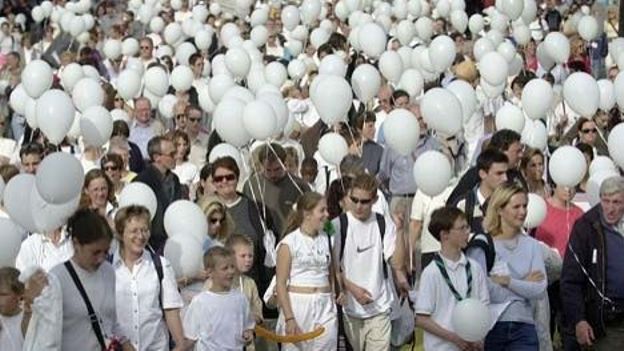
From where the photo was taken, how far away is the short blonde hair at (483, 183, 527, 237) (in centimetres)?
791

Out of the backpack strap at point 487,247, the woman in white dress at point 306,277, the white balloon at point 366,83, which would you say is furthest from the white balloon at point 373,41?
the backpack strap at point 487,247

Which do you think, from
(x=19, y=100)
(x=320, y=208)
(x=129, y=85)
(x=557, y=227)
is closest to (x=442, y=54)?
(x=129, y=85)

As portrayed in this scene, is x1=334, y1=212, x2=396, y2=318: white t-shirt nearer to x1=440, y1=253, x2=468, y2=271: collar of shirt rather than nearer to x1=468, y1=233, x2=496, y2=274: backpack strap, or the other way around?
x1=468, y1=233, x2=496, y2=274: backpack strap

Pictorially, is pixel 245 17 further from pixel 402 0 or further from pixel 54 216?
pixel 54 216

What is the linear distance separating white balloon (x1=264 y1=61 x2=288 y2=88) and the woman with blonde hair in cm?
665

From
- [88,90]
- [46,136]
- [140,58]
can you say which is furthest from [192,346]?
[140,58]

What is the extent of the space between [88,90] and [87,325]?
649cm

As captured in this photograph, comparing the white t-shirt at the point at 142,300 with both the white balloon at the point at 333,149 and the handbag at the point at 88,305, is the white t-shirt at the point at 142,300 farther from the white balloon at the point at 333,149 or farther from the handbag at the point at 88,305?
the white balloon at the point at 333,149

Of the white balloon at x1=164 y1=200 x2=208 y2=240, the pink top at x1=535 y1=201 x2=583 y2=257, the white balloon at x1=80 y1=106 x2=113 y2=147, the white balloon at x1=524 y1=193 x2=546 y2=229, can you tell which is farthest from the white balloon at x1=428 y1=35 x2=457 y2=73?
the white balloon at x1=164 y1=200 x2=208 y2=240

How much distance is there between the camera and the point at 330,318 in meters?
8.56

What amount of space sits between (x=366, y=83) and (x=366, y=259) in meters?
4.67

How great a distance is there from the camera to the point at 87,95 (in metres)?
13.2

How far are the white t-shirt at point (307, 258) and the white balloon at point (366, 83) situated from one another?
4.82m

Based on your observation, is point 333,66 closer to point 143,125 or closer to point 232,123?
point 143,125
